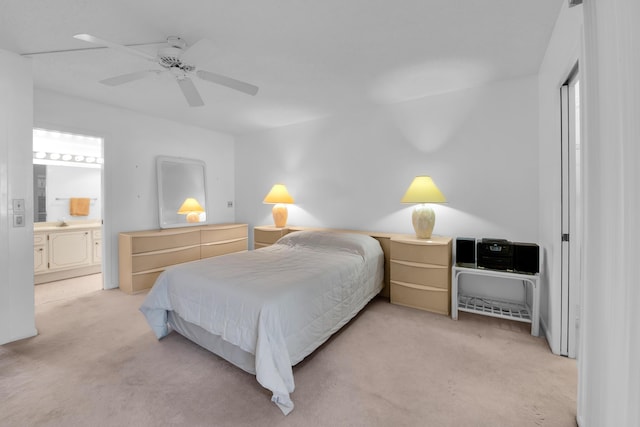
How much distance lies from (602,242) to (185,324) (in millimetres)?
2551

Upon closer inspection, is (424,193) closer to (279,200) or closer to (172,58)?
(279,200)

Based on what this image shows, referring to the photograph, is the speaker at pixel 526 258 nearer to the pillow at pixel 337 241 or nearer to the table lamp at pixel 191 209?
the pillow at pixel 337 241

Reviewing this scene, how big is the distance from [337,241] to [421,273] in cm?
95

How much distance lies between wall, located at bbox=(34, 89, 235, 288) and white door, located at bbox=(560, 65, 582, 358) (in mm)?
4692

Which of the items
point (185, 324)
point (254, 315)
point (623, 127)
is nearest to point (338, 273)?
point (254, 315)

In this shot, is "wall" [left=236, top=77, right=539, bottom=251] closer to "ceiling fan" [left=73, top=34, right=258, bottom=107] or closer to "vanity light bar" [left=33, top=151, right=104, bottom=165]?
"ceiling fan" [left=73, top=34, right=258, bottom=107]

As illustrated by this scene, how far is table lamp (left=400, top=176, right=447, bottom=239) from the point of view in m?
2.80

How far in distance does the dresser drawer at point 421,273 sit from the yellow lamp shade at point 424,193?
2.21 feet

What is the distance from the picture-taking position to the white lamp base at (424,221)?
2.91 meters

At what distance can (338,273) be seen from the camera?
7.44 feet

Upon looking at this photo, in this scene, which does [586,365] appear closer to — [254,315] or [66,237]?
[254,315]

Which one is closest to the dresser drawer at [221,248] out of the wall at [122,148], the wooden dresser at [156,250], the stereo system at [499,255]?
the wooden dresser at [156,250]

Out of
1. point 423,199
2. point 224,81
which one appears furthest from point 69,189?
point 423,199

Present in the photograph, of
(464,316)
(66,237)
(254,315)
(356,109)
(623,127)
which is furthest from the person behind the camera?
(66,237)
